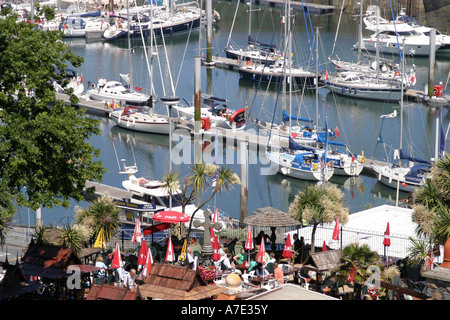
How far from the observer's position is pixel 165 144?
64938 millimetres

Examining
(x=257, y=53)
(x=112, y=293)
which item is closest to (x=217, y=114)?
(x=257, y=53)

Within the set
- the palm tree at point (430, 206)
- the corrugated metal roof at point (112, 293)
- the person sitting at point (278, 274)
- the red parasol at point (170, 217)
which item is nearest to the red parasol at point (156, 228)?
the red parasol at point (170, 217)

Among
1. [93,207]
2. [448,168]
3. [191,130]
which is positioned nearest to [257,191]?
[191,130]

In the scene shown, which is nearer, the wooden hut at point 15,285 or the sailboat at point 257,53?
the wooden hut at point 15,285

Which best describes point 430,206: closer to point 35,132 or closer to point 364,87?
point 35,132

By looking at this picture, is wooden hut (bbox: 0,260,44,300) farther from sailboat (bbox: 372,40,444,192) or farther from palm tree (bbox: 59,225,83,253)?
sailboat (bbox: 372,40,444,192)

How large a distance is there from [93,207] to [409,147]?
36.5m

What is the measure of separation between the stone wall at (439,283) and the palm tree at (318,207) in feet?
32.5

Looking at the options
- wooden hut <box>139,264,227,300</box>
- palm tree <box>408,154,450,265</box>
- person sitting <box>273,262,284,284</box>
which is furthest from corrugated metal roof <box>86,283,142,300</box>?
palm tree <box>408,154,450,265</box>

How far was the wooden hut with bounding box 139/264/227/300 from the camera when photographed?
2231 centimetres

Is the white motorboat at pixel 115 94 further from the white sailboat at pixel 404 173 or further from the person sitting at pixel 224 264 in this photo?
the person sitting at pixel 224 264

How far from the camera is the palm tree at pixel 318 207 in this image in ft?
99.0

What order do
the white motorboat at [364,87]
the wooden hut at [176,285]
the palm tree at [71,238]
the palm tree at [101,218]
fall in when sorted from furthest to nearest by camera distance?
the white motorboat at [364,87] → the palm tree at [101,218] → the palm tree at [71,238] → the wooden hut at [176,285]

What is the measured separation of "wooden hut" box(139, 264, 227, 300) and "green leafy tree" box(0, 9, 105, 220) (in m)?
4.27
